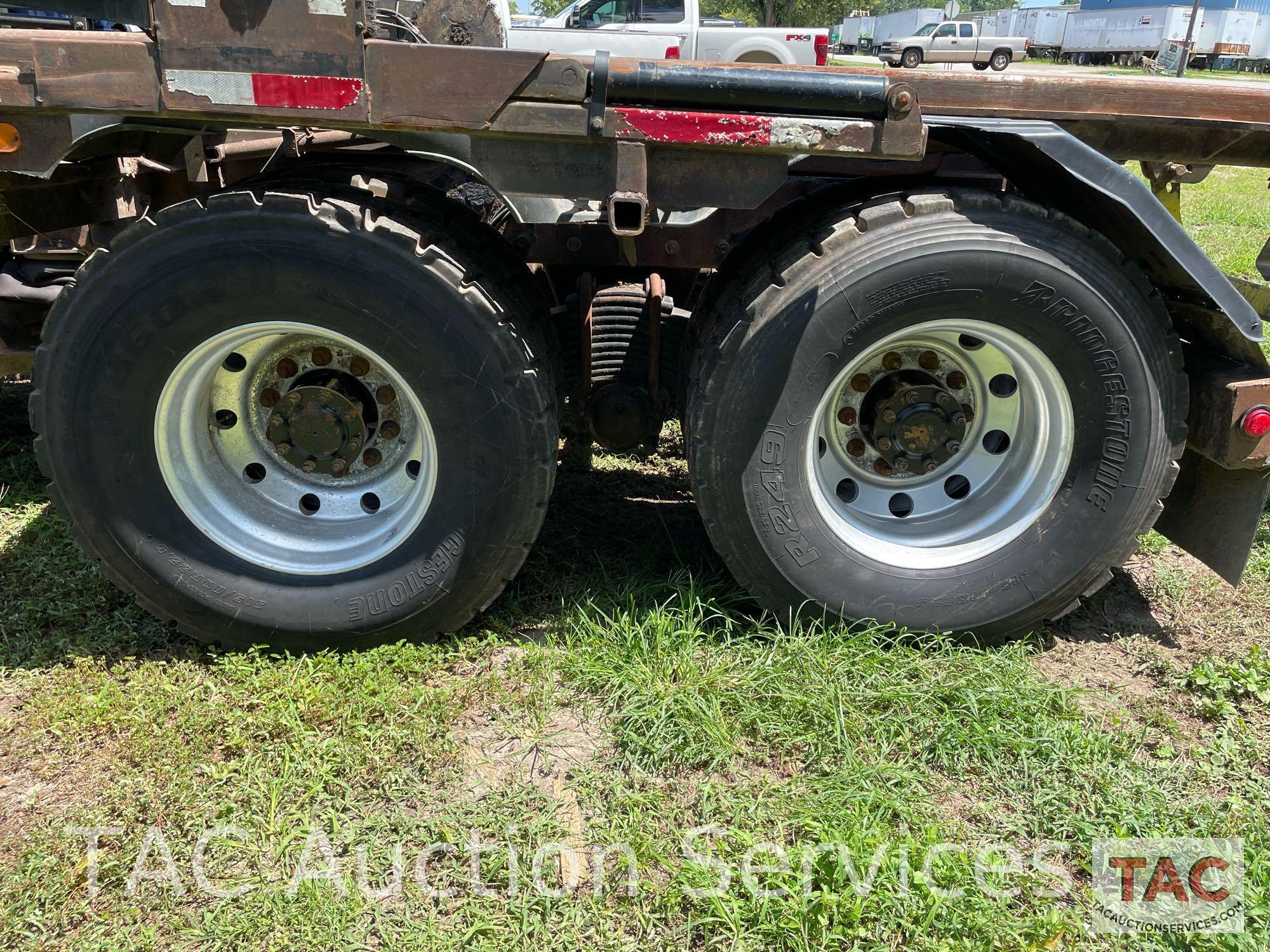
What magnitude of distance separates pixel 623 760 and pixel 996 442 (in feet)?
5.18

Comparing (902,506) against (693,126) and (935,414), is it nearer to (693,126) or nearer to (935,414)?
(935,414)

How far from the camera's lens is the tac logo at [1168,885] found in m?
2.16

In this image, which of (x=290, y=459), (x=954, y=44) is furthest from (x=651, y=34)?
(x=954, y=44)

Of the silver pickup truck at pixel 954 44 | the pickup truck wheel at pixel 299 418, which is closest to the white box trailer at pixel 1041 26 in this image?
the silver pickup truck at pixel 954 44

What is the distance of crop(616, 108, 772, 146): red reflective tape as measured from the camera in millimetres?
2453

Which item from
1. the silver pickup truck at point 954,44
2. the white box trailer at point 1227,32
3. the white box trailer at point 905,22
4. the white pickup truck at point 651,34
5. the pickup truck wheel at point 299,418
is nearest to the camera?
the pickup truck wheel at point 299,418

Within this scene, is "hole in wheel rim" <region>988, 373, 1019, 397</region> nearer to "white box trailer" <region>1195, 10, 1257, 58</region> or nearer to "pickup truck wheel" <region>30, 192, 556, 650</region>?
"pickup truck wheel" <region>30, 192, 556, 650</region>

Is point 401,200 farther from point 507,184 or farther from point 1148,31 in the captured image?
point 1148,31

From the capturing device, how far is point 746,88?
2.44 m

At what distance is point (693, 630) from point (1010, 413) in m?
1.23

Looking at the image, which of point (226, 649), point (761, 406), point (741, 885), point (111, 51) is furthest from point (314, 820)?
point (111, 51)

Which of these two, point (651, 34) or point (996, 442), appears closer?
point (996, 442)

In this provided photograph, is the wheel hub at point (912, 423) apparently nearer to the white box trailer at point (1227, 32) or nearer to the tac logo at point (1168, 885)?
the tac logo at point (1168, 885)

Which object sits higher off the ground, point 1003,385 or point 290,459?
point 1003,385
